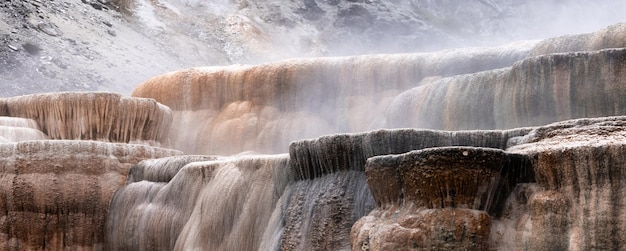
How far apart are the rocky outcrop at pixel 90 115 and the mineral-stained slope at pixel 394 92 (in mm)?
1500

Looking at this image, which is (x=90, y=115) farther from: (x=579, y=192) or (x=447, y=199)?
(x=579, y=192)

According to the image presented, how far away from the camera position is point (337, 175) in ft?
19.5

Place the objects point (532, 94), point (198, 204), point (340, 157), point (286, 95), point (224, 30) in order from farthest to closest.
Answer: point (224, 30)
point (286, 95)
point (198, 204)
point (532, 94)
point (340, 157)

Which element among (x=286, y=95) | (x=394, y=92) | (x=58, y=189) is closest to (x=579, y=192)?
(x=58, y=189)

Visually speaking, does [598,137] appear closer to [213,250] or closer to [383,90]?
[213,250]

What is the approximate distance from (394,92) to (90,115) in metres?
3.92

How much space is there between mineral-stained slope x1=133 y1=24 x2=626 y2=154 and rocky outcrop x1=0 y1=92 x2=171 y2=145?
A: 4.92 ft

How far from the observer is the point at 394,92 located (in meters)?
11.0

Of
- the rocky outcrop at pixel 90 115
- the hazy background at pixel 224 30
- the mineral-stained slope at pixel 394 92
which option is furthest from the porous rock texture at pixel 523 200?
the hazy background at pixel 224 30

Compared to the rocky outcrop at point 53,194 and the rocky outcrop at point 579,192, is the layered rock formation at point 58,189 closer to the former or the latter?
the rocky outcrop at point 53,194

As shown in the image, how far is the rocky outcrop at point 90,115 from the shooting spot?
10.6 metres

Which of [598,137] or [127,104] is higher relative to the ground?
[598,137]

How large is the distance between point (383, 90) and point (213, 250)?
4.56 m

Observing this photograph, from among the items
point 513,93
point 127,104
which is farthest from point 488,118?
point 127,104
